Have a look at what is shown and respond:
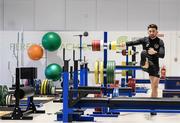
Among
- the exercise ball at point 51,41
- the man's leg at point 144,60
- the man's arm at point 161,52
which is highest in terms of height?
the exercise ball at point 51,41

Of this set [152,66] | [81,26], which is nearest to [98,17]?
[81,26]

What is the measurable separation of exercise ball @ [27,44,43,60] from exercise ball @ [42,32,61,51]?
277mm

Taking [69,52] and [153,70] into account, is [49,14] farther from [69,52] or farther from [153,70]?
[153,70]

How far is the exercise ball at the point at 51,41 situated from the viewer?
11609mm

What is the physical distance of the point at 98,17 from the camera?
12922 mm

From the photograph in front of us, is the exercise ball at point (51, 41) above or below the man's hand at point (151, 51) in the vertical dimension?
above

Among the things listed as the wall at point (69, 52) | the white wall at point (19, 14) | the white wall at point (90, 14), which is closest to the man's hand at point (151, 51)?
the wall at point (69, 52)

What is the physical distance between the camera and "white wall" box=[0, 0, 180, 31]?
12789 millimetres

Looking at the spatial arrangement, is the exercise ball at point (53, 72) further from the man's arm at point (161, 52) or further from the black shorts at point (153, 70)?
the man's arm at point (161, 52)

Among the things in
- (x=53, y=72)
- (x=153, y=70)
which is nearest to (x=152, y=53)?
(x=153, y=70)

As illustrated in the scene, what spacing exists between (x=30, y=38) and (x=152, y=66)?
22.9ft

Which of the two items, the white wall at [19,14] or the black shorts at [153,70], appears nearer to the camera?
→ the black shorts at [153,70]

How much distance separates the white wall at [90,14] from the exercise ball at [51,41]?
1.26 m

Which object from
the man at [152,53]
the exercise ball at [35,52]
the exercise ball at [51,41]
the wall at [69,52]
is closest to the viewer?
the man at [152,53]
